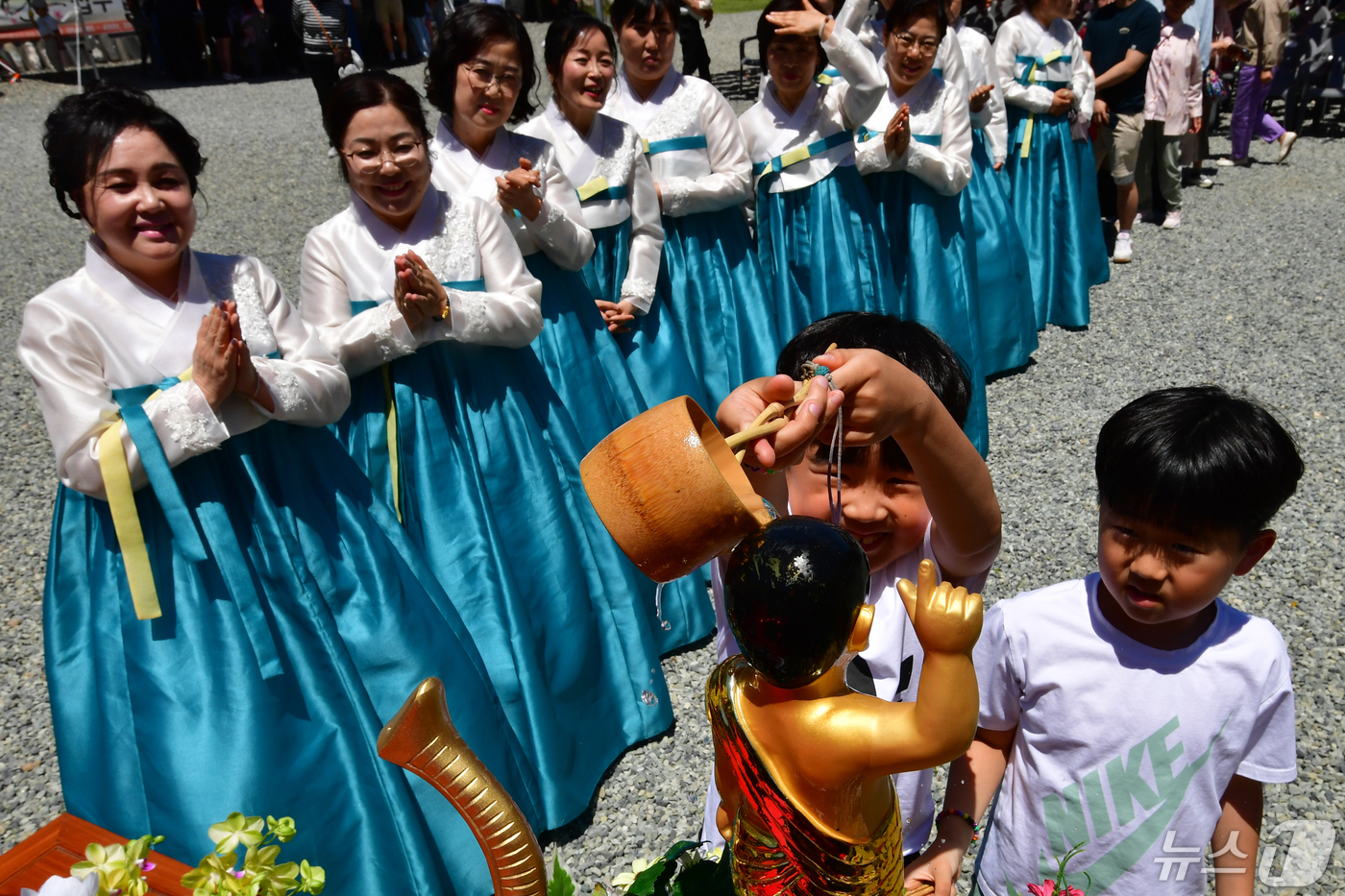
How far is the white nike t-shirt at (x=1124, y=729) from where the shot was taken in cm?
114

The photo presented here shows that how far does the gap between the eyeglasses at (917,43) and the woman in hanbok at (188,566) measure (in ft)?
8.21

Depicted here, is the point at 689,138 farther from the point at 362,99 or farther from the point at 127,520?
the point at 127,520

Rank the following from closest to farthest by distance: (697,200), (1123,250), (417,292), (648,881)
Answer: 1. (648,881)
2. (417,292)
3. (697,200)
4. (1123,250)

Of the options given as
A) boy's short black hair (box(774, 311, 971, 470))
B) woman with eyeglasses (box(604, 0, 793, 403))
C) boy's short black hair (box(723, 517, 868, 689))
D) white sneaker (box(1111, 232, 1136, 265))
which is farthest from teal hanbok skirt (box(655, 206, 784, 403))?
white sneaker (box(1111, 232, 1136, 265))

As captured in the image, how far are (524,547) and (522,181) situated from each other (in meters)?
0.85

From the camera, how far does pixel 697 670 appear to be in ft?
8.59

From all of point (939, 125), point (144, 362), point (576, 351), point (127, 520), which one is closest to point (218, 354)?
point (144, 362)

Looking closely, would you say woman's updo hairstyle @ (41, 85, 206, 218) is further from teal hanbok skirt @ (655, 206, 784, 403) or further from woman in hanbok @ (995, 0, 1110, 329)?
woman in hanbok @ (995, 0, 1110, 329)

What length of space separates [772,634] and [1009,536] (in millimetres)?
2635

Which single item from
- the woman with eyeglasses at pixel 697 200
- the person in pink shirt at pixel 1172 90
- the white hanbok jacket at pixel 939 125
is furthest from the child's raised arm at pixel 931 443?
the person in pink shirt at pixel 1172 90

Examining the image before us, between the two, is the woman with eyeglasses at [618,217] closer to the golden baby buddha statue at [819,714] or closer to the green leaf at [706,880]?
the green leaf at [706,880]

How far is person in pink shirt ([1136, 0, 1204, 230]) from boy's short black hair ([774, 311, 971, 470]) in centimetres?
536

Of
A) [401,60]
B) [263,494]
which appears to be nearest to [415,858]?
[263,494]

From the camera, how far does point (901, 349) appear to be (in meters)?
1.25
